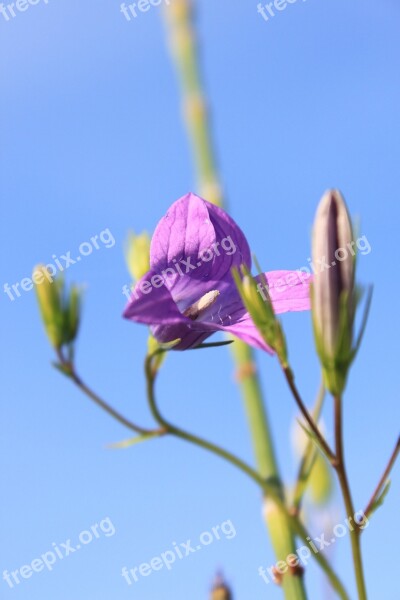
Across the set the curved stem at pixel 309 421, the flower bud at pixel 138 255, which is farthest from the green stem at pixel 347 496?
the flower bud at pixel 138 255

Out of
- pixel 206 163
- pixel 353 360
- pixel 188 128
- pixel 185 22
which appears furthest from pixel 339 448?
pixel 185 22

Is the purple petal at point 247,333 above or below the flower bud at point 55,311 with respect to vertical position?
below

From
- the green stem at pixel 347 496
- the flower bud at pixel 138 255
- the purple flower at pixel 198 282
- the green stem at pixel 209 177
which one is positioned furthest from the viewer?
the flower bud at pixel 138 255

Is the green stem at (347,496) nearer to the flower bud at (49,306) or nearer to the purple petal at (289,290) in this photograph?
the purple petal at (289,290)

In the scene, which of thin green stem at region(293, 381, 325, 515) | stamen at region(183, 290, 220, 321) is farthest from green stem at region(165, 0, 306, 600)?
stamen at region(183, 290, 220, 321)

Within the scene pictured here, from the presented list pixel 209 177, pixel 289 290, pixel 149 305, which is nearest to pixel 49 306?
pixel 149 305
